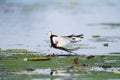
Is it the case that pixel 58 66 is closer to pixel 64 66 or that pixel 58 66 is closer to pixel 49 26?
pixel 64 66

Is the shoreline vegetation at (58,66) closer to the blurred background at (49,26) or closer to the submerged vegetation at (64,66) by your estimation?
the submerged vegetation at (64,66)

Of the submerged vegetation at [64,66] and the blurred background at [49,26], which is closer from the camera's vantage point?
the submerged vegetation at [64,66]

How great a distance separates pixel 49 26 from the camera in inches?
798

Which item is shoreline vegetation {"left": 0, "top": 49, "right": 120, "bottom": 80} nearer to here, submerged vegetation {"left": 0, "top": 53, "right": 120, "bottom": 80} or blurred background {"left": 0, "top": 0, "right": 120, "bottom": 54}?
submerged vegetation {"left": 0, "top": 53, "right": 120, "bottom": 80}

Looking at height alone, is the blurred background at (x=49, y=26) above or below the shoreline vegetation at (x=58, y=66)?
above

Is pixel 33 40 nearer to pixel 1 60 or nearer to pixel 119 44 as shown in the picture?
pixel 119 44

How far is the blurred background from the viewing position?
14688 millimetres

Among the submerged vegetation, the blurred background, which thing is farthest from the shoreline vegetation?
the blurred background

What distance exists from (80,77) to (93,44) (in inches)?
171

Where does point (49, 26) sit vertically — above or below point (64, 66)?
above

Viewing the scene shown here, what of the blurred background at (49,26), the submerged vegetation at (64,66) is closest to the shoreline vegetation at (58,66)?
the submerged vegetation at (64,66)

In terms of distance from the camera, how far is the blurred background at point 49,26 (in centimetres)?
1469

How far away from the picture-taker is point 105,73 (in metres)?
10.5

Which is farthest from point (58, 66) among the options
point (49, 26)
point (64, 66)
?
point (49, 26)
